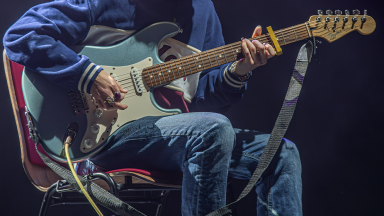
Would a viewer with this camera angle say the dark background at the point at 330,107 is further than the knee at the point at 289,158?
Yes

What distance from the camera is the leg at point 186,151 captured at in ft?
2.60

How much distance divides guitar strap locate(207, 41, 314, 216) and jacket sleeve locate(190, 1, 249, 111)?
201 mm

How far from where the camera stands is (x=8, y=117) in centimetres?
136

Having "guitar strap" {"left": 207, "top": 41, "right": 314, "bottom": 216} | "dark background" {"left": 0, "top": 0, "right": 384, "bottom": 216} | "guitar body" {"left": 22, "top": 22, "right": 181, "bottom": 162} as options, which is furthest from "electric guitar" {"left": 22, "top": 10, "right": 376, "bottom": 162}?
"dark background" {"left": 0, "top": 0, "right": 384, "bottom": 216}

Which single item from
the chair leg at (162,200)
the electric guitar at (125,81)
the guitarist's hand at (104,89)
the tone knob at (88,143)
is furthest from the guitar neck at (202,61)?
the chair leg at (162,200)

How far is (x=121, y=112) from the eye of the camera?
3.24 ft

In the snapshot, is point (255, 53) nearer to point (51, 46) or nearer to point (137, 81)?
point (137, 81)

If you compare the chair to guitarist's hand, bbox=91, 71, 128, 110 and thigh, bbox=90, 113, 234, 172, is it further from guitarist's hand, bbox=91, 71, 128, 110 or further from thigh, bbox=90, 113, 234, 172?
guitarist's hand, bbox=91, 71, 128, 110

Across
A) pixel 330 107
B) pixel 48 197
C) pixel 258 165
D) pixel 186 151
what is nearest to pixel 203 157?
pixel 186 151

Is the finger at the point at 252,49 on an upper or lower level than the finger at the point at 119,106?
upper

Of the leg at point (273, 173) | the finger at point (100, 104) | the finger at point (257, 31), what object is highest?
the finger at point (257, 31)

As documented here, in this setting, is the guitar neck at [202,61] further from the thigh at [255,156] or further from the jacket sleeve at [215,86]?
the thigh at [255,156]

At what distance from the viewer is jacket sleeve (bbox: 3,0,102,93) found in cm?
88

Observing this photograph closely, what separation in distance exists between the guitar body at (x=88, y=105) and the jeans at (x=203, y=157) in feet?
0.15
